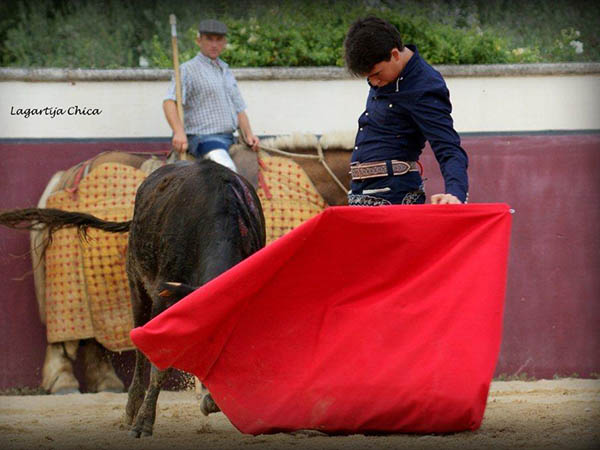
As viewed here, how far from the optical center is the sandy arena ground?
12.9ft

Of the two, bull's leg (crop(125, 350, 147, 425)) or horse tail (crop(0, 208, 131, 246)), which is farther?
horse tail (crop(0, 208, 131, 246))

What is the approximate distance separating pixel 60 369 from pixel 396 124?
10.2ft

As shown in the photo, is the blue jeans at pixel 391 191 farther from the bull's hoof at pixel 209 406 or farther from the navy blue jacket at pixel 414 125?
the bull's hoof at pixel 209 406

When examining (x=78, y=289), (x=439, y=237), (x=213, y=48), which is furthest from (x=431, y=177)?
(x=439, y=237)

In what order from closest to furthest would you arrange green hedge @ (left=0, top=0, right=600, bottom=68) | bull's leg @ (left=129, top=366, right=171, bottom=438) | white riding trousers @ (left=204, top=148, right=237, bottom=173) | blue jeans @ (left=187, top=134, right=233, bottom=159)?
bull's leg @ (left=129, top=366, right=171, bottom=438)
white riding trousers @ (left=204, top=148, right=237, bottom=173)
blue jeans @ (left=187, top=134, right=233, bottom=159)
green hedge @ (left=0, top=0, right=600, bottom=68)

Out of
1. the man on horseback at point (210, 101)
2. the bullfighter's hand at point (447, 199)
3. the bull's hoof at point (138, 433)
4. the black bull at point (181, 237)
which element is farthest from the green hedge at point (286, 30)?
the bullfighter's hand at point (447, 199)

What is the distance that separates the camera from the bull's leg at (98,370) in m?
6.47

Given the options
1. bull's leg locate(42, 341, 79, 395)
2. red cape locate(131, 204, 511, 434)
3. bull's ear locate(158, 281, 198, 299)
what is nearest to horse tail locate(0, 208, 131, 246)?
bull's leg locate(42, 341, 79, 395)

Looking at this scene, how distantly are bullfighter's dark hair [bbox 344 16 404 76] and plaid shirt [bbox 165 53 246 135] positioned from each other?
2.45 m

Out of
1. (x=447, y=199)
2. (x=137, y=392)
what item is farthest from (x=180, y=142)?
(x=447, y=199)

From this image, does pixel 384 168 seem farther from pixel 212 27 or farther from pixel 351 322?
pixel 212 27

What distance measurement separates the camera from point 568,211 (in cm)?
699

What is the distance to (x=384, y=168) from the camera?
4258 millimetres

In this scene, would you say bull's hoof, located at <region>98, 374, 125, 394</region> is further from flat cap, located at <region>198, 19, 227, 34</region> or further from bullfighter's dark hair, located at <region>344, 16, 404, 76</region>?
bullfighter's dark hair, located at <region>344, 16, 404, 76</region>
